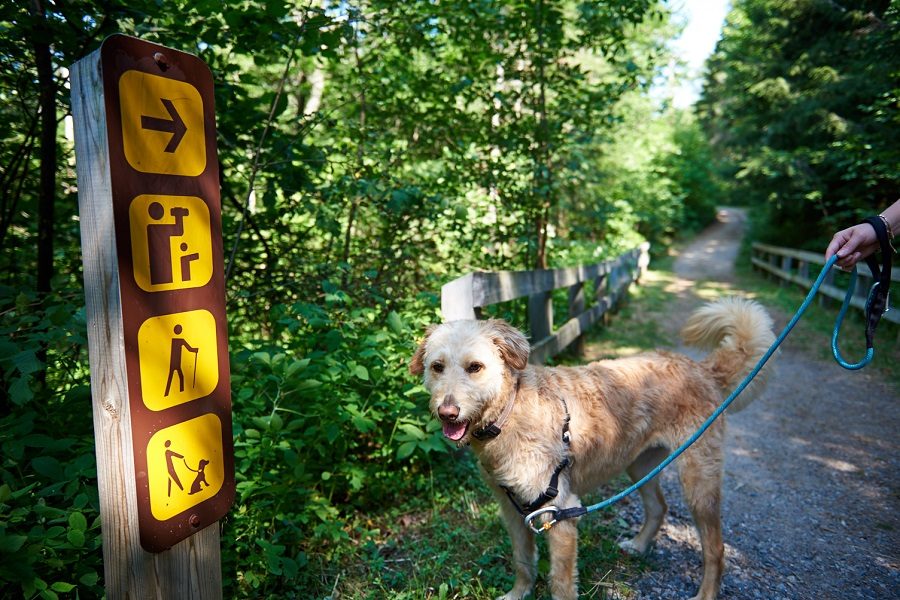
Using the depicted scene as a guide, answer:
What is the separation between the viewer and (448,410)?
236 cm

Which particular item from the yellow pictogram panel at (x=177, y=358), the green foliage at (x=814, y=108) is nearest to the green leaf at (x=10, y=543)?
the yellow pictogram panel at (x=177, y=358)

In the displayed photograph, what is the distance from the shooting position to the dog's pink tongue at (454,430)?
7.88 feet

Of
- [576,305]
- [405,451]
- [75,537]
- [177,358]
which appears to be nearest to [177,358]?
[177,358]

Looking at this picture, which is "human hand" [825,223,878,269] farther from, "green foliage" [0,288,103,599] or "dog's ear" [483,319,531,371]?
"green foliage" [0,288,103,599]

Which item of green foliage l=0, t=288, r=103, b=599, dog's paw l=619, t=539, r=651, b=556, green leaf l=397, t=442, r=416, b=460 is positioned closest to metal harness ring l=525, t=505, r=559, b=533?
green leaf l=397, t=442, r=416, b=460

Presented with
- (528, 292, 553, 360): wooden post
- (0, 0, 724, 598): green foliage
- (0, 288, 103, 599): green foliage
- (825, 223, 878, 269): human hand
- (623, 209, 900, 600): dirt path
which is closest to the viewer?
(0, 288, 103, 599): green foliage

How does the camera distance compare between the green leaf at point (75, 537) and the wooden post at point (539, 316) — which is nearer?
the green leaf at point (75, 537)

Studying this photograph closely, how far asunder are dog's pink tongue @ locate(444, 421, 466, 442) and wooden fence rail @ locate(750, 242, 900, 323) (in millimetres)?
4544

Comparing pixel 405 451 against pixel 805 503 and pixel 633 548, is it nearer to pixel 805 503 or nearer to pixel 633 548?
pixel 633 548

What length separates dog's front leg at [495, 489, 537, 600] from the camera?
9.07ft

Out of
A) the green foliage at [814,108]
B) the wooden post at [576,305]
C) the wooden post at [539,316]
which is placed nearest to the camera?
the wooden post at [539,316]

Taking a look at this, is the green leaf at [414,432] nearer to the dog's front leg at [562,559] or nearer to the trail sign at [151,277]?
the dog's front leg at [562,559]

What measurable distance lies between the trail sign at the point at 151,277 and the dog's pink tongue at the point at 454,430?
1.11 metres

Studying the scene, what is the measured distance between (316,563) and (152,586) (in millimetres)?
1653
